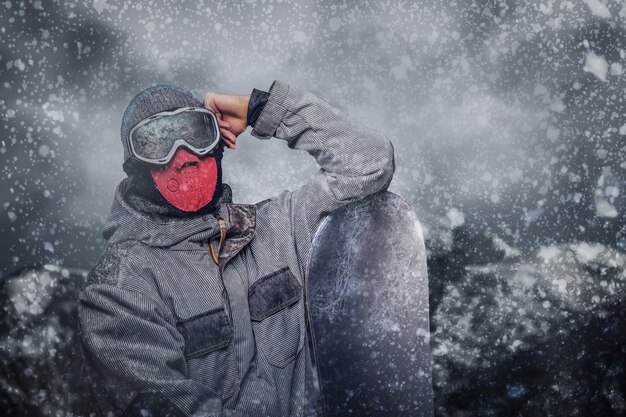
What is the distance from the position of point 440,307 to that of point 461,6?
4.35 ft

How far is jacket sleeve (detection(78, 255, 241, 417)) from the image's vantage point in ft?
4.89

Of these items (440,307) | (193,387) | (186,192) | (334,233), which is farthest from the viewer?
(440,307)

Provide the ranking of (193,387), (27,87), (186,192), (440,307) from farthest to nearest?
(440,307) → (27,87) → (186,192) → (193,387)

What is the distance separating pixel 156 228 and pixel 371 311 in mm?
732

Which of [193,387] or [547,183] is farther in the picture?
[547,183]

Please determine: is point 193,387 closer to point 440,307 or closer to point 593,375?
point 440,307

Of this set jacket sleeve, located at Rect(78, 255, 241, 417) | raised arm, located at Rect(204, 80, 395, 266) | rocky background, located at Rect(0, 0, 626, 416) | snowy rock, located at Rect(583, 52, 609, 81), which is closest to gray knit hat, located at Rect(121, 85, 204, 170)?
raised arm, located at Rect(204, 80, 395, 266)

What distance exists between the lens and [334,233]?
1.87m

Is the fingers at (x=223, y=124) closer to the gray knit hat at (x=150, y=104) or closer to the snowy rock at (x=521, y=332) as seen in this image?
the gray knit hat at (x=150, y=104)

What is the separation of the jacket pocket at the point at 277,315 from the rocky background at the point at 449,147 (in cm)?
85

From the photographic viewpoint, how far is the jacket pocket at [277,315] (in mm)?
1753

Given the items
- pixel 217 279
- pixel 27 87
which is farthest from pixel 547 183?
pixel 27 87

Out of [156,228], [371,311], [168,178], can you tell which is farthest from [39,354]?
[371,311]

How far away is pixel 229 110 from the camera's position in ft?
5.97
